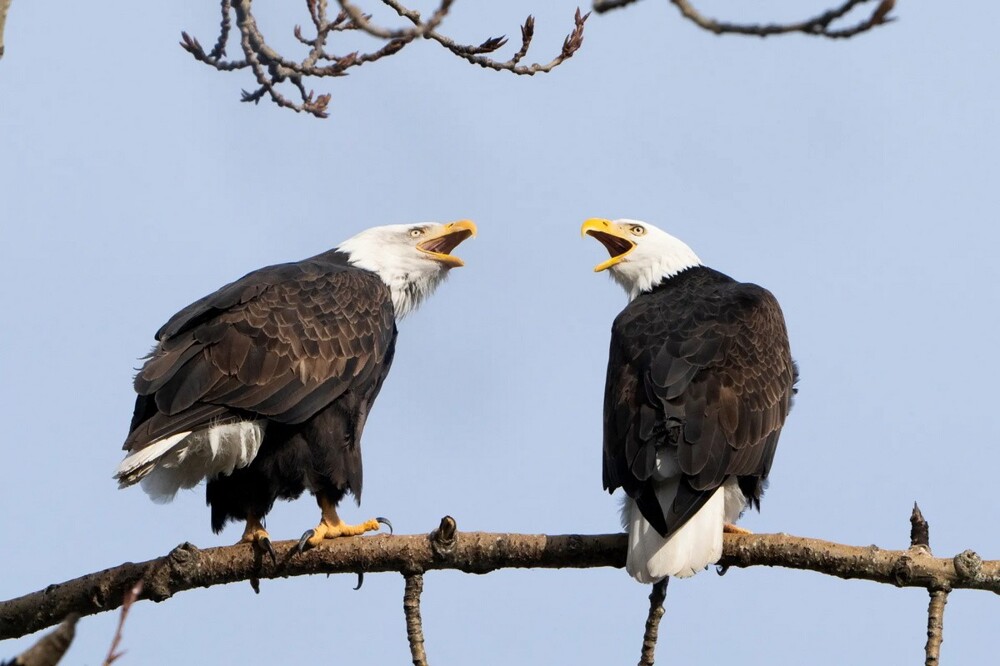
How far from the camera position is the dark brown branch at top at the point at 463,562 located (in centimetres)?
506

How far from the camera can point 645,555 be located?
5434mm

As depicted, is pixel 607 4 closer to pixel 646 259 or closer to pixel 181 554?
pixel 181 554

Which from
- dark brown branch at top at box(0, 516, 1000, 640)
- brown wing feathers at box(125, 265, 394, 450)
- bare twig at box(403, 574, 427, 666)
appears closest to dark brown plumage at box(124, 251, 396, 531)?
brown wing feathers at box(125, 265, 394, 450)

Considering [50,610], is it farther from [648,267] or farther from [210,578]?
[648,267]

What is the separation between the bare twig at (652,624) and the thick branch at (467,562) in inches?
8.9

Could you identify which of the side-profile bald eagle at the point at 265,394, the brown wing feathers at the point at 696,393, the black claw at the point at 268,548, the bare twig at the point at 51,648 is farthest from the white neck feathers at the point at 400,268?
the bare twig at the point at 51,648

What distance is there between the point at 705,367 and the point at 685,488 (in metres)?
0.75

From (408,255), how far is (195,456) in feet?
6.50

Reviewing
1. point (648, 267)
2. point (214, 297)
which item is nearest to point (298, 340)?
point (214, 297)

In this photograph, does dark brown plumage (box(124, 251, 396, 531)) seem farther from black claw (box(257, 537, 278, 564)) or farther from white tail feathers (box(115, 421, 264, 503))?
black claw (box(257, 537, 278, 564))

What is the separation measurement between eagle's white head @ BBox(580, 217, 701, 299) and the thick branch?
239cm

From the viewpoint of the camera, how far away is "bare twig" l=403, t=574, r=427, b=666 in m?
4.99

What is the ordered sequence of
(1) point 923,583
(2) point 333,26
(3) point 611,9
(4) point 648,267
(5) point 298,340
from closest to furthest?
(3) point 611,9 → (1) point 923,583 → (2) point 333,26 → (5) point 298,340 → (4) point 648,267

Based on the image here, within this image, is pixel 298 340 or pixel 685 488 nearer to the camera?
pixel 685 488
